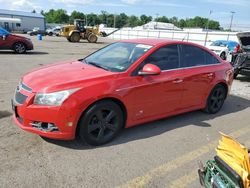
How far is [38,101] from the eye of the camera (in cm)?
371

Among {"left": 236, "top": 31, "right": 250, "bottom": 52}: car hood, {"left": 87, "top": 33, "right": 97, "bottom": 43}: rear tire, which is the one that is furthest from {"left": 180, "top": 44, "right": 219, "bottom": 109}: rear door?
{"left": 87, "top": 33, "right": 97, "bottom": 43}: rear tire

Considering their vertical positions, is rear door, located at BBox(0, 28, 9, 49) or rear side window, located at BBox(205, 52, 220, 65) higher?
rear side window, located at BBox(205, 52, 220, 65)

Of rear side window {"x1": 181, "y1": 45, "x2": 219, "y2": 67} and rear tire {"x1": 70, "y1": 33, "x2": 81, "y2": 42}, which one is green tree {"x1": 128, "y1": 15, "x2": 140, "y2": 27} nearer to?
rear tire {"x1": 70, "y1": 33, "x2": 81, "y2": 42}

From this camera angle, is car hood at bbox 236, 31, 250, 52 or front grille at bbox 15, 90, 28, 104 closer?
front grille at bbox 15, 90, 28, 104

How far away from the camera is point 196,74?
17.2ft

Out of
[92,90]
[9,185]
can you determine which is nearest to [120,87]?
[92,90]

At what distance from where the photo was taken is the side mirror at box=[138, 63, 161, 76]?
427 cm

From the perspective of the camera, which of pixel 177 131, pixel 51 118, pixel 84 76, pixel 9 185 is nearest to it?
pixel 9 185

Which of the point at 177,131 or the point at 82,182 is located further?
the point at 177,131

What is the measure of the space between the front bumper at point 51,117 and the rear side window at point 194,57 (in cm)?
241

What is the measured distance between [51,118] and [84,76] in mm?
784

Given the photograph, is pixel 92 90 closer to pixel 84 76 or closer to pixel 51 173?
pixel 84 76

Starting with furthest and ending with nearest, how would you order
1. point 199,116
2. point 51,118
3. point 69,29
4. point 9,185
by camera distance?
1. point 69,29
2. point 199,116
3. point 51,118
4. point 9,185

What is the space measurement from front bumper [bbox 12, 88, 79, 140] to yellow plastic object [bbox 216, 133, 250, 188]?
1.97m
